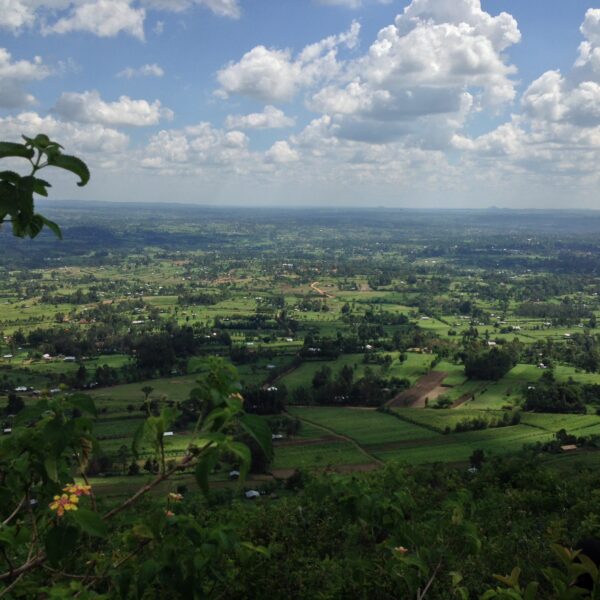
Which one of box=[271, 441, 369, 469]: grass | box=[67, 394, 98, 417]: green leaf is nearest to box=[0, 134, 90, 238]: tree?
box=[67, 394, 98, 417]: green leaf

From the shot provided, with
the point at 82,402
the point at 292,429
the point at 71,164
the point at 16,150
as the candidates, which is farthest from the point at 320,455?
the point at 16,150

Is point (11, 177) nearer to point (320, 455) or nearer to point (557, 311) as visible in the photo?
point (320, 455)

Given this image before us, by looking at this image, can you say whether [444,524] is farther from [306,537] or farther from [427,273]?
[427,273]

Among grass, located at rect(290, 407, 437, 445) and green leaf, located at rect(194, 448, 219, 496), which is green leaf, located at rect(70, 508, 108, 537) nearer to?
green leaf, located at rect(194, 448, 219, 496)

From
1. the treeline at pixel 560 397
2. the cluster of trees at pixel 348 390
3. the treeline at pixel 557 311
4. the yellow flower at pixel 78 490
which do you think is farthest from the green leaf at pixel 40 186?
the treeline at pixel 557 311

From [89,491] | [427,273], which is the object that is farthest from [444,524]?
[427,273]
